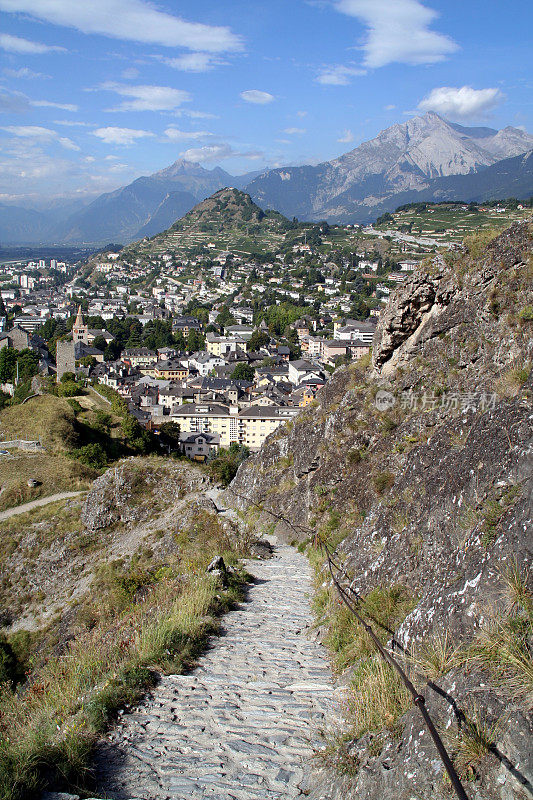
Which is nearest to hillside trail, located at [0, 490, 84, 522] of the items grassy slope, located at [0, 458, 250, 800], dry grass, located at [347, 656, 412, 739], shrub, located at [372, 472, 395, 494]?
grassy slope, located at [0, 458, 250, 800]

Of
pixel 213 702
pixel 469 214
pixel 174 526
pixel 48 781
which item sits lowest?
pixel 174 526

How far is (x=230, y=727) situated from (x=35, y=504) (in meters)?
20.1

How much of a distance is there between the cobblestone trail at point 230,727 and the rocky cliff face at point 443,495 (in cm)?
43

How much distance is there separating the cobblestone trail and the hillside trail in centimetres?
1755

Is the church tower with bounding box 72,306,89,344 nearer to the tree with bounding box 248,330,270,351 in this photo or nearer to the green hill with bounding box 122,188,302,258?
the tree with bounding box 248,330,270,351

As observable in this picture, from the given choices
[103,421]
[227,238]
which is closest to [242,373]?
[103,421]

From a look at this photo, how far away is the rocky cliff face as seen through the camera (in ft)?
9.34

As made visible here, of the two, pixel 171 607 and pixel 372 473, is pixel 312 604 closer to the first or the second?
pixel 171 607

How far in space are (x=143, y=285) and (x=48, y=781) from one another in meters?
158

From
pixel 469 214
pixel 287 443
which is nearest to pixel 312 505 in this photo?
pixel 287 443

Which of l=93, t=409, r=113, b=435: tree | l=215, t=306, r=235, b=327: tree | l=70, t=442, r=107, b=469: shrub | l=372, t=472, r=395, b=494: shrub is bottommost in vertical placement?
l=70, t=442, r=107, b=469: shrub

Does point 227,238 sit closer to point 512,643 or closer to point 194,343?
point 194,343

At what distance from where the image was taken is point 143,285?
155 meters

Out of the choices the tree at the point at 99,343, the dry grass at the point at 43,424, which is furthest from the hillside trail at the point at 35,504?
the tree at the point at 99,343
